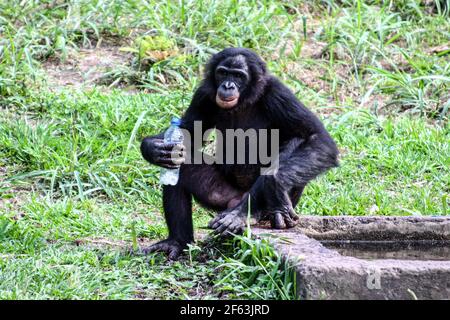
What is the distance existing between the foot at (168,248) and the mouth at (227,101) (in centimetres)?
115

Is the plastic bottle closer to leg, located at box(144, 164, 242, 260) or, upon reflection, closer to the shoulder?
leg, located at box(144, 164, 242, 260)

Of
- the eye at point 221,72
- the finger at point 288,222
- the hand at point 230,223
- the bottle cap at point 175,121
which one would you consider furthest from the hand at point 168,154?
the finger at point 288,222

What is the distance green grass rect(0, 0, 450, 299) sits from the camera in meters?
5.90

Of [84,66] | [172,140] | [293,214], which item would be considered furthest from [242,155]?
[84,66]

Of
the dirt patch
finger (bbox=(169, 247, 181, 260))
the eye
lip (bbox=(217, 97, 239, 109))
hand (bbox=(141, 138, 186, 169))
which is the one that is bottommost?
finger (bbox=(169, 247, 181, 260))

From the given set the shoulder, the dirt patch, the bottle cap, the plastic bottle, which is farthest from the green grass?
the shoulder

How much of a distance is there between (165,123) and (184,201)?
9.43ft

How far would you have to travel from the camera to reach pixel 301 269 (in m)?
5.09

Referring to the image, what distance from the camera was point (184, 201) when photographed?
6.69 m

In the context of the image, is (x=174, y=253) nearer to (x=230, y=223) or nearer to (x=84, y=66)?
(x=230, y=223)

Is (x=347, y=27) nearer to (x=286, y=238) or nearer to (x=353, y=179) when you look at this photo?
(x=353, y=179)

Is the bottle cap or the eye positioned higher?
the eye

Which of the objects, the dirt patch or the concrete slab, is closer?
the concrete slab
